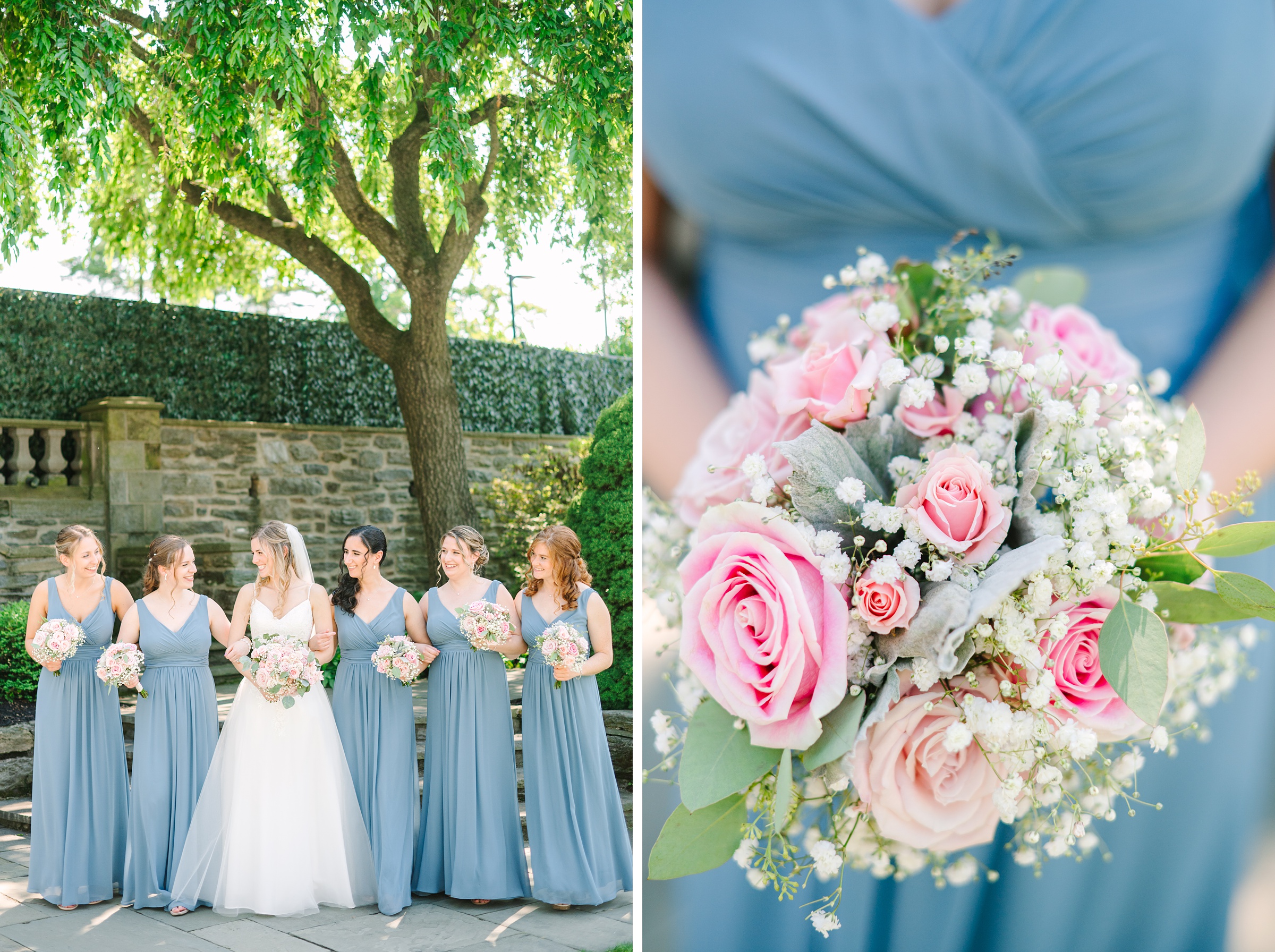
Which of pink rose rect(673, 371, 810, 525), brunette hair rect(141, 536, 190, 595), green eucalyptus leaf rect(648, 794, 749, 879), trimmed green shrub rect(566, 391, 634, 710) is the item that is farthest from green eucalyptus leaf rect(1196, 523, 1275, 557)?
trimmed green shrub rect(566, 391, 634, 710)

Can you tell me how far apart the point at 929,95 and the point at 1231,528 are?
0.67 meters

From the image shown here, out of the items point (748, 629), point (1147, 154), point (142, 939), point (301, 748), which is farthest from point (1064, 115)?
point (142, 939)

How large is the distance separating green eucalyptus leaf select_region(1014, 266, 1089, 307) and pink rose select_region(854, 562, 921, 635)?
461 millimetres

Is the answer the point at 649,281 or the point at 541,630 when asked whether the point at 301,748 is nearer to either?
the point at 541,630

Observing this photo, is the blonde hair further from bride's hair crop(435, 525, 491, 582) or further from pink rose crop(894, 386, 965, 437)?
pink rose crop(894, 386, 965, 437)

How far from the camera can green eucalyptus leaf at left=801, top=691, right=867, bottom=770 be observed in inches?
46.6

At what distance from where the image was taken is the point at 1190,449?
1.24m

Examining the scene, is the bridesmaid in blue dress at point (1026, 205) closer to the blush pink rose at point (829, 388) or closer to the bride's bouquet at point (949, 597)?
the bride's bouquet at point (949, 597)

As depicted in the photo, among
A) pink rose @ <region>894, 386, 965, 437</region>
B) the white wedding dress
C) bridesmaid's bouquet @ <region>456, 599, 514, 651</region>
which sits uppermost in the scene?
pink rose @ <region>894, 386, 965, 437</region>

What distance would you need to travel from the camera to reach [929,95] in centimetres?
144

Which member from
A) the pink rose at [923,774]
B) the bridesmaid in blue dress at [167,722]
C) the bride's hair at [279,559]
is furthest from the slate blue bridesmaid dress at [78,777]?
the pink rose at [923,774]

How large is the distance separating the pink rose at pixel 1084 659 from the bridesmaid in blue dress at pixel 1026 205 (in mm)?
273

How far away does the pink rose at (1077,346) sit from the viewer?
128 cm

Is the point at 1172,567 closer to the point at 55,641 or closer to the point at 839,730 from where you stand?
the point at 839,730
